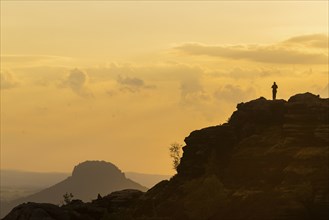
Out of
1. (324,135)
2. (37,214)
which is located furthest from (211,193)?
(37,214)

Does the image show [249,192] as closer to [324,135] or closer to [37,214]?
[324,135]

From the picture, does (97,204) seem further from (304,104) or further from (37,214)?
(304,104)

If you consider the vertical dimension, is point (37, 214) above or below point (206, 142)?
below

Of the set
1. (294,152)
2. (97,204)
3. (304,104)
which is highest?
(304,104)

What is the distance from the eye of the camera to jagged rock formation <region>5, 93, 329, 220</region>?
132875mm

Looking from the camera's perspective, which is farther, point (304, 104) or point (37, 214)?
point (304, 104)

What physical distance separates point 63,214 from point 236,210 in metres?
36.4

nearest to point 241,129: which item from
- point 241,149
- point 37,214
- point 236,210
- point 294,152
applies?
point 241,149

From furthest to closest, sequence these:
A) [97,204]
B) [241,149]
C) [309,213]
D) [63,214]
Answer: [97,204]
[241,149]
[63,214]
[309,213]

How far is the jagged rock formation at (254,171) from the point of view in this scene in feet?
A: 436

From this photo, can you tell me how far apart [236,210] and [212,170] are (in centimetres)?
1977

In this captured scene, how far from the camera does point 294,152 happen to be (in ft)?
465

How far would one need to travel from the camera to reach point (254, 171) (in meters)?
144

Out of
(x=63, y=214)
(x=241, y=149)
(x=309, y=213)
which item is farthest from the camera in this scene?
(x=241, y=149)
